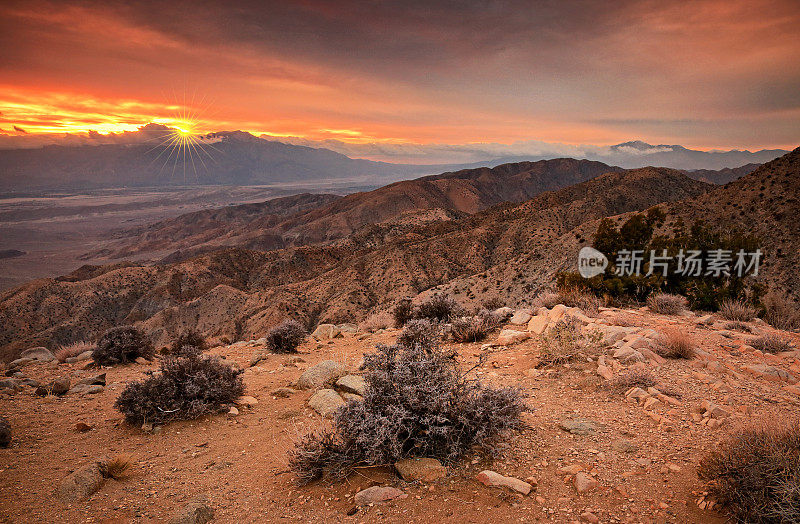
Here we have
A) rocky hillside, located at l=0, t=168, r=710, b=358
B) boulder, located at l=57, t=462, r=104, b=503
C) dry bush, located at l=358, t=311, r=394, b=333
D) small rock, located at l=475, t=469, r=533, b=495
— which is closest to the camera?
small rock, located at l=475, t=469, r=533, b=495

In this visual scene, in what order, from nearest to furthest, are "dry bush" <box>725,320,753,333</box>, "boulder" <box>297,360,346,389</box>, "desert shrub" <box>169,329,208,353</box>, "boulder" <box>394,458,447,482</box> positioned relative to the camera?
"boulder" <box>394,458,447,482</box> < "boulder" <box>297,360,346,389</box> < "dry bush" <box>725,320,753,333</box> < "desert shrub" <box>169,329,208,353</box>

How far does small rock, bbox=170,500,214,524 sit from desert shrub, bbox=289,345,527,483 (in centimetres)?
84

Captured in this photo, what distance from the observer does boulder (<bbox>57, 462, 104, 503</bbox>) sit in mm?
3859

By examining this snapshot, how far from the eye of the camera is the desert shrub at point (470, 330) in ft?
28.4

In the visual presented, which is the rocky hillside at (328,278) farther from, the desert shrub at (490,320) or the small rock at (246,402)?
the small rock at (246,402)

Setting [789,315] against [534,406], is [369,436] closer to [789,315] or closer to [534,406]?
[534,406]

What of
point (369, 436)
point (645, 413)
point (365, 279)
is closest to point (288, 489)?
point (369, 436)

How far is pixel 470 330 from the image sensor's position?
873cm

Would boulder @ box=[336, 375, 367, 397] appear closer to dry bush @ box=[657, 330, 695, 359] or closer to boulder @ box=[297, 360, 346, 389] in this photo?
boulder @ box=[297, 360, 346, 389]

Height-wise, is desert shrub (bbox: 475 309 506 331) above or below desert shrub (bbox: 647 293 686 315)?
below

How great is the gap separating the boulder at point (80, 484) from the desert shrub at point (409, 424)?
2.21 metres

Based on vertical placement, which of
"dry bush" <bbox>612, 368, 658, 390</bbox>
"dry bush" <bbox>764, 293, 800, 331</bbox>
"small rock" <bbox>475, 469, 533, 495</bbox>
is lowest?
"small rock" <bbox>475, 469, 533, 495</bbox>

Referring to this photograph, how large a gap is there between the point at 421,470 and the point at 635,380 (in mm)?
3570

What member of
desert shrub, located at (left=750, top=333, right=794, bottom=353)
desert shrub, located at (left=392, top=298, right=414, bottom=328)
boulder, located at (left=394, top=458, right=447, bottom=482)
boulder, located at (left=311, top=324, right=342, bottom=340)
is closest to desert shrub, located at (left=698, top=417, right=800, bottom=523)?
boulder, located at (left=394, top=458, right=447, bottom=482)
